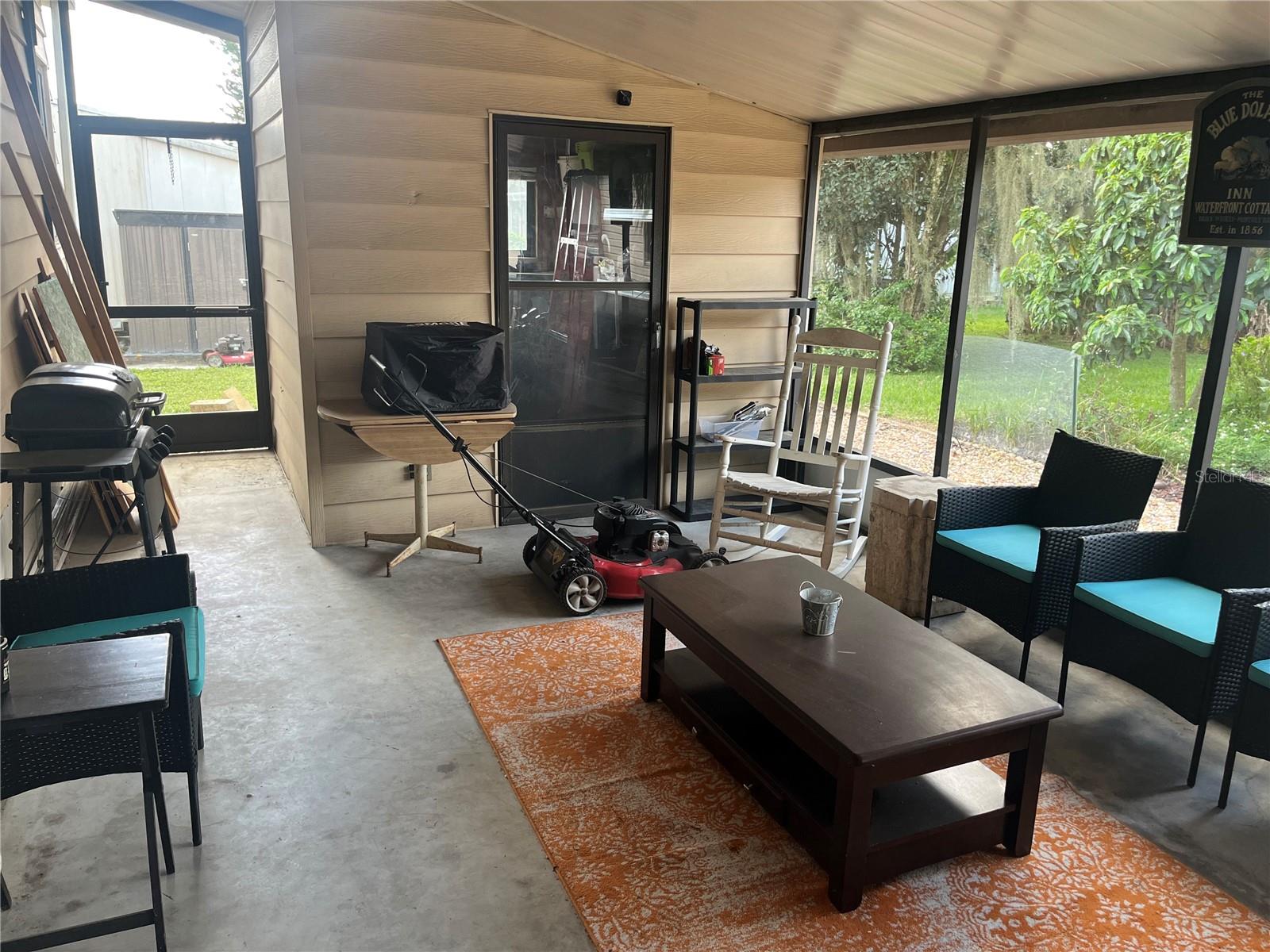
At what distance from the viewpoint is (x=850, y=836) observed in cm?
200

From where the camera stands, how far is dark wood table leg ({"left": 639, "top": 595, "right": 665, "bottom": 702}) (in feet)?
9.39

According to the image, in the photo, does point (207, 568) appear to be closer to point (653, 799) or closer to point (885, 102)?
point (653, 799)

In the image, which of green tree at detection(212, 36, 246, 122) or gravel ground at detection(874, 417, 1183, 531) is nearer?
gravel ground at detection(874, 417, 1183, 531)

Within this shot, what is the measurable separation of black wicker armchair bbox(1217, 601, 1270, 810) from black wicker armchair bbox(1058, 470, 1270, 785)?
2cm

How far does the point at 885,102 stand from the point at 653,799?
328 cm

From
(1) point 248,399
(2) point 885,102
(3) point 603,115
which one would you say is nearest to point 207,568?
(1) point 248,399

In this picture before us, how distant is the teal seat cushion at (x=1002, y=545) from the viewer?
304 cm

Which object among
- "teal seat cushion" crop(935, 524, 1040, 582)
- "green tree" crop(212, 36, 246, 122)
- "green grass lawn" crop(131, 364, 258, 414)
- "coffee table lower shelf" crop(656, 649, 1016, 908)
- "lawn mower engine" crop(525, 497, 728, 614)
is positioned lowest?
"coffee table lower shelf" crop(656, 649, 1016, 908)

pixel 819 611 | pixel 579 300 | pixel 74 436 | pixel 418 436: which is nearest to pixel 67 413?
pixel 74 436

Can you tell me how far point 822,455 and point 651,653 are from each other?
1638 mm

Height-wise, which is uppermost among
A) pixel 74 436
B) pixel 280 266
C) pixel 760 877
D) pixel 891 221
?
pixel 891 221

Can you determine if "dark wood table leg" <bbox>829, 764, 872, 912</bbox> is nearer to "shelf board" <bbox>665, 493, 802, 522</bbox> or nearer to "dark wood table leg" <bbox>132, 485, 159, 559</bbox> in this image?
"dark wood table leg" <bbox>132, 485, 159, 559</bbox>

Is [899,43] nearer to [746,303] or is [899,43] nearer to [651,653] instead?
[746,303]

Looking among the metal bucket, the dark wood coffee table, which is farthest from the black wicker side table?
the metal bucket
